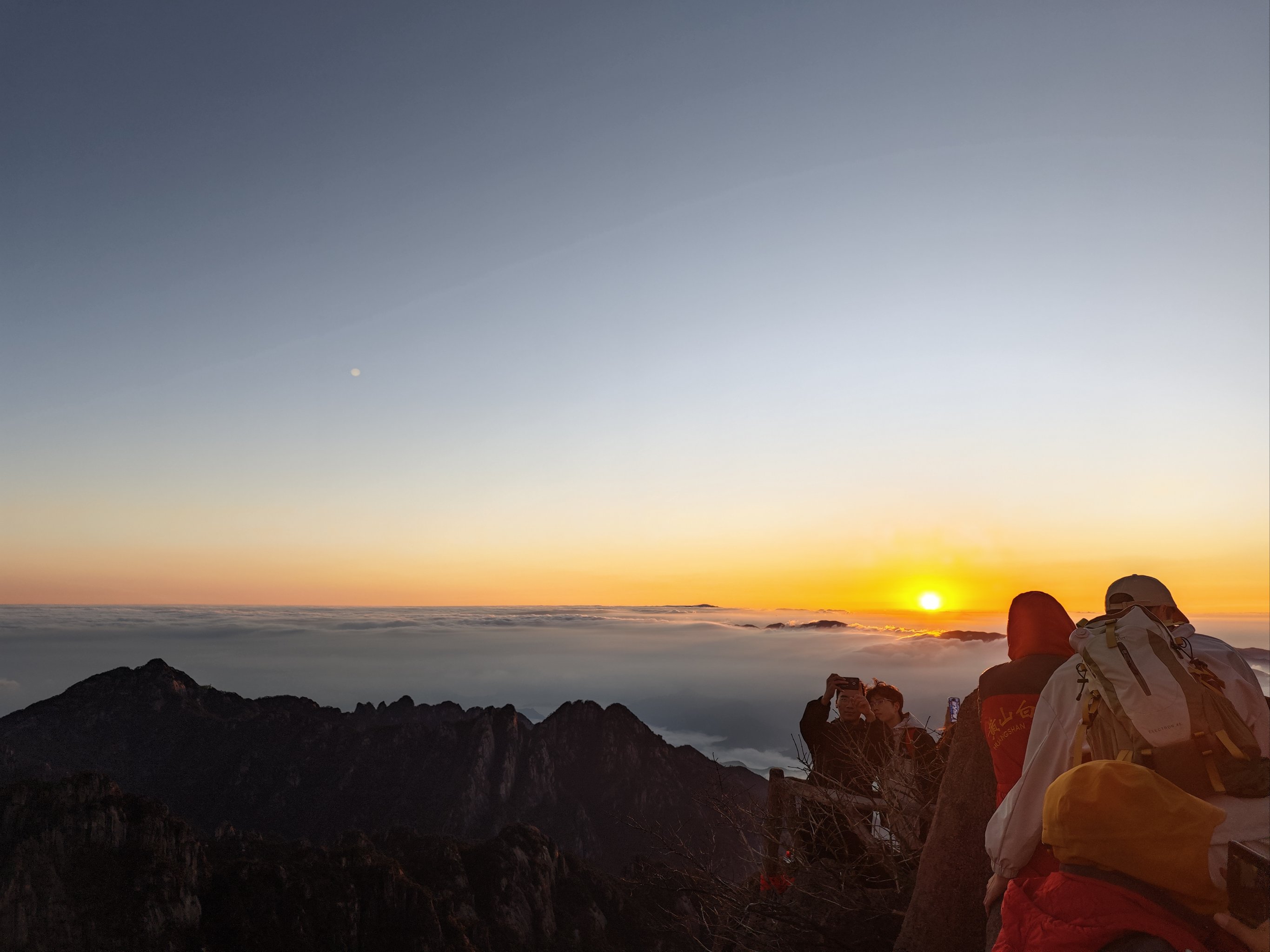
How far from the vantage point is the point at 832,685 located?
780 cm

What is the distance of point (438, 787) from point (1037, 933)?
206m

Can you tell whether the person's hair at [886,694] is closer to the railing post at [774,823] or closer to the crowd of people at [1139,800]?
the railing post at [774,823]

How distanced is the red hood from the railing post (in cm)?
582

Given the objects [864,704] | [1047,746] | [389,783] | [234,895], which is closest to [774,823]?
[864,704]

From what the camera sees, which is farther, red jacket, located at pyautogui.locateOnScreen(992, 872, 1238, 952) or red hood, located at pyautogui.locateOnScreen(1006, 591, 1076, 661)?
red hood, located at pyautogui.locateOnScreen(1006, 591, 1076, 661)

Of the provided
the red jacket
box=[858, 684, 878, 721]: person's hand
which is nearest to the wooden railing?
box=[858, 684, 878, 721]: person's hand

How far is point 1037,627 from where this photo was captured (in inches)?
161

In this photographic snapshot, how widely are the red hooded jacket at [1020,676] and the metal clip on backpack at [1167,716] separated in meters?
1.04

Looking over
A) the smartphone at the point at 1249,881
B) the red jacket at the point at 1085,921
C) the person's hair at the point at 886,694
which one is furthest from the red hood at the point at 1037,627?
the person's hair at the point at 886,694

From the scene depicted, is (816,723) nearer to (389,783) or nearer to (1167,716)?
(1167,716)

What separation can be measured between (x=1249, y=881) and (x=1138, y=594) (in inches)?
55.3

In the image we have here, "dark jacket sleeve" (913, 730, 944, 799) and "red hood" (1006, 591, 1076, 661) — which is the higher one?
"red hood" (1006, 591, 1076, 661)

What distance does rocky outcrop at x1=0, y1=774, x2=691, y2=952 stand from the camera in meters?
76.2

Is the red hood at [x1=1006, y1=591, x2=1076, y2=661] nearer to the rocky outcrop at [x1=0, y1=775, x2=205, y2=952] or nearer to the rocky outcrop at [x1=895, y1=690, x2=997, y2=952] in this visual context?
the rocky outcrop at [x1=895, y1=690, x2=997, y2=952]
